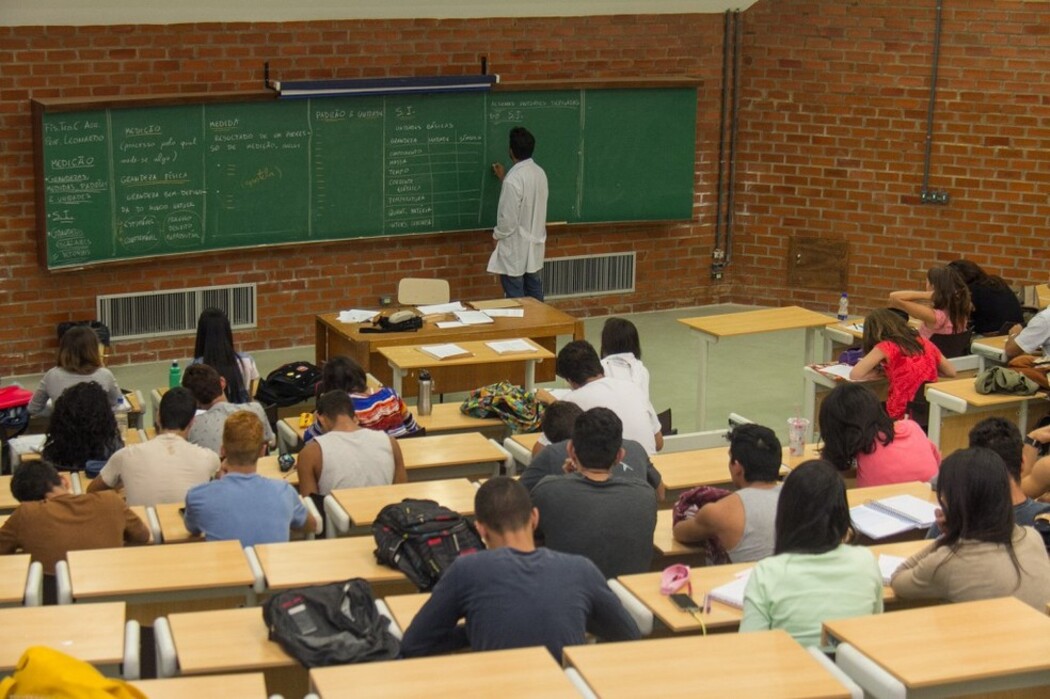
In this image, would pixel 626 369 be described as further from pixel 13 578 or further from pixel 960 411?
pixel 13 578

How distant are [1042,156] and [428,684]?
878 cm

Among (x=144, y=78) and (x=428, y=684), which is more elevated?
(x=144, y=78)

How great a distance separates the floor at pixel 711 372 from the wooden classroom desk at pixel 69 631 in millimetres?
5056

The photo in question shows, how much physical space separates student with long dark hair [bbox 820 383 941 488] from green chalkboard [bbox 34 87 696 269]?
5.26m

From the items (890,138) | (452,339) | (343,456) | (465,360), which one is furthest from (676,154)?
(343,456)

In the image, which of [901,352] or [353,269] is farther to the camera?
[353,269]

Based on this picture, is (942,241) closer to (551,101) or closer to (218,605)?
(551,101)

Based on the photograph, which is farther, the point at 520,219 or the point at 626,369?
the point at 520,219

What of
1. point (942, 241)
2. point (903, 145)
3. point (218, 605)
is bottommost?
point (218, 605)

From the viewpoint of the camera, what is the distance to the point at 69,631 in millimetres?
3984

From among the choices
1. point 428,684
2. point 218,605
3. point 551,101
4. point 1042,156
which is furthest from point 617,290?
point 428,684

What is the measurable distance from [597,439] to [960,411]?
3.40 metres

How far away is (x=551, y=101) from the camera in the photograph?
36.2 feet

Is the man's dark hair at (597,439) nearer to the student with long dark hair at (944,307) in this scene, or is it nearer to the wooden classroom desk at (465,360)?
the wooden classroom desk at (465,360)
